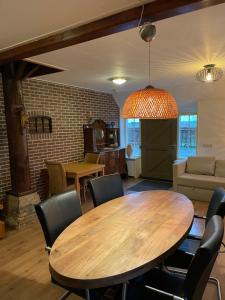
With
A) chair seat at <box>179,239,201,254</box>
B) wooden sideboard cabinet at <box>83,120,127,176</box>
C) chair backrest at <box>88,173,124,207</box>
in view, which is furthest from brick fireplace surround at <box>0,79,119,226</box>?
chair seat at <box>179,239,201,254</box>

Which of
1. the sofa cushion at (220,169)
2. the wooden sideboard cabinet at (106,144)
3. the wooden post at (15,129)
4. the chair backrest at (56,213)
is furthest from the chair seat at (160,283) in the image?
the wooden sideboard cabinet at (106,144)

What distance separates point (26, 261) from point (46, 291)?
587mm

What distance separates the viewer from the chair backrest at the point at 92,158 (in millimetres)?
4660

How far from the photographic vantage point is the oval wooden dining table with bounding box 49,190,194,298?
1.18 meters

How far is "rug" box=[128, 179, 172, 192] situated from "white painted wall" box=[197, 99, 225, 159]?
115 centimetres

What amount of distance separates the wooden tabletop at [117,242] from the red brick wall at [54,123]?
2.27 meters

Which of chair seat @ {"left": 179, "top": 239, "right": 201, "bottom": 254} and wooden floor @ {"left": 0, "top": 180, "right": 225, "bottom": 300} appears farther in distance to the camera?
chair seat @ {"left": 179, "top": 239, "right": 201, "bottom": 254}

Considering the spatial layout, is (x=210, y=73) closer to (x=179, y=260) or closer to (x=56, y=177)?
(x=179, y=260)

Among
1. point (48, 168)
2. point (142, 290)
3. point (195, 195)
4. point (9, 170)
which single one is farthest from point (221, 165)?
point (9, 170)

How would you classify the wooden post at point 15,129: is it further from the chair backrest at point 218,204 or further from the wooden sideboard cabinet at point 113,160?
the chair backrest at point 218,204

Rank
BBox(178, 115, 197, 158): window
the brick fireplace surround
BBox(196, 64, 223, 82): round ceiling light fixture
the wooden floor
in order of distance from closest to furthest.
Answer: the wooden floor
BBox(196, 64, 223, 82): round ceiling light fixture
the brick fireplace surround
BBox(178, 115, 197, 158): window

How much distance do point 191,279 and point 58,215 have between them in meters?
1.13

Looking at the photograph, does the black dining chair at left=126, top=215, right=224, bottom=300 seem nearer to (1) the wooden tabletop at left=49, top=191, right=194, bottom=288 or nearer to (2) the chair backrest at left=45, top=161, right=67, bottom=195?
(1) the wooden tabletop at left=49, top=191, right=194, bottom=288

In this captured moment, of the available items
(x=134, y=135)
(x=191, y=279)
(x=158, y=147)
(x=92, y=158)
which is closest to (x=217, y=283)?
(x=191, y=279)
